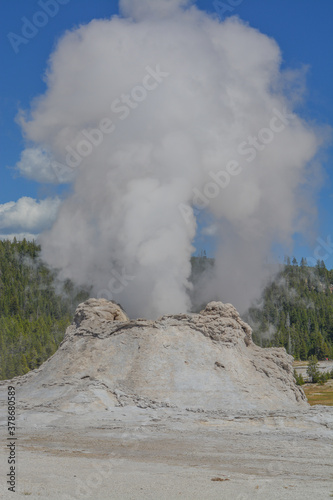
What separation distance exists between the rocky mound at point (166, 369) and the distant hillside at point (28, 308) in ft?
121

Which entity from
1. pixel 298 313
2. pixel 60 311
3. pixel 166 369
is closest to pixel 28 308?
pixel 60 311

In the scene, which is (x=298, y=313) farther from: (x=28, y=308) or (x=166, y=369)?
(x=166, y=369)

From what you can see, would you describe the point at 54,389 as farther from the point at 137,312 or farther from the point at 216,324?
the point at 137,312

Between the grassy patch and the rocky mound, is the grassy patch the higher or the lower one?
the lower one

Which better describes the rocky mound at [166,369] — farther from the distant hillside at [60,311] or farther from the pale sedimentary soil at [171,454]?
the distant hillside at [60,311]

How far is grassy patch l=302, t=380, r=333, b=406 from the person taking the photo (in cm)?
5697

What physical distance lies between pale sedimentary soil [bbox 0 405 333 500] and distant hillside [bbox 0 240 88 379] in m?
44.8

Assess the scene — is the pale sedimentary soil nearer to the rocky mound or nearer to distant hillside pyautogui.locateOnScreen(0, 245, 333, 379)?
the rocky mound

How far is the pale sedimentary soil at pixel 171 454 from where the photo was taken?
15430 millimetres

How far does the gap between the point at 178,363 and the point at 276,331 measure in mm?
97118

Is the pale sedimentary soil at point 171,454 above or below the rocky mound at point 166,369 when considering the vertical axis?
below

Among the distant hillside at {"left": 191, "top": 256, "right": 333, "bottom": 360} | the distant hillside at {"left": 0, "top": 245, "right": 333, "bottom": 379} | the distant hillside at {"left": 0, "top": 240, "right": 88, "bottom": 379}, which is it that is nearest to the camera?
the distant hillside at {"left": 0, "top": 240, "right": 88, "bottom": 379}

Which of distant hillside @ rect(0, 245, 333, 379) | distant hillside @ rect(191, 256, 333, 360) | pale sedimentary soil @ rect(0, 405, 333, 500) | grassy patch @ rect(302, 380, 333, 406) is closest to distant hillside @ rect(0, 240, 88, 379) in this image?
distant hillside @ rect(0, 245, 333, 379)

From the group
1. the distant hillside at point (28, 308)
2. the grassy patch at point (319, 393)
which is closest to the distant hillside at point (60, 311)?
the distant hillside at point (28, 308)
